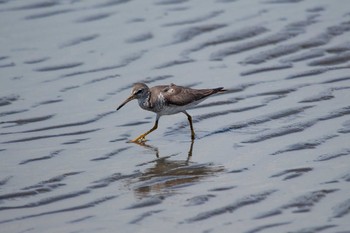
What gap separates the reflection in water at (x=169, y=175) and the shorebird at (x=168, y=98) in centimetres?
A: 122

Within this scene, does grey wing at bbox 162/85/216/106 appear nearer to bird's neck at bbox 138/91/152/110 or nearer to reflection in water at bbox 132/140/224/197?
bird's neck at bbox 138/91/152/110

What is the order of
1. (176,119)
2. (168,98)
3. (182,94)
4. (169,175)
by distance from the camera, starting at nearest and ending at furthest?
(169,175) < (168,98) < (182,94) < (176,119)

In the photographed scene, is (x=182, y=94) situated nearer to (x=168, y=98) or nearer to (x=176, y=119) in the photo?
(x=168, y=98)

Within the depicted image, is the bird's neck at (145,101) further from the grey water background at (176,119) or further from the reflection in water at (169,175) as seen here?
the reflection in water at (169,175)

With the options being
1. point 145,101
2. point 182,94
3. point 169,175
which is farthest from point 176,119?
point 169,175

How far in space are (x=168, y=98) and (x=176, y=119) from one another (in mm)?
854

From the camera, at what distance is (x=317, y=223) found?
8.30 m

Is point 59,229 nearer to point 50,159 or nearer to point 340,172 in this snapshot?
point 50,159

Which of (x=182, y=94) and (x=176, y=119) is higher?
(x=182, y=94)

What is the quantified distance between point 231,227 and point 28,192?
252 centimetres

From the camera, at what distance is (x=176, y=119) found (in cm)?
1279

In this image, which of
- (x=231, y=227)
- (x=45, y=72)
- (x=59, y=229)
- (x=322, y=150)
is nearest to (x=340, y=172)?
(x=322, y=150)

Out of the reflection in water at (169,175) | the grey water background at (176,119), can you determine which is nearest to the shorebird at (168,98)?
the grey water background at (176,119)

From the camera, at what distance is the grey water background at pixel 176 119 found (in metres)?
8.97
